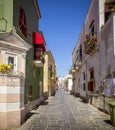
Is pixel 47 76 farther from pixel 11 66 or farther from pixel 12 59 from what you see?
A: pixel 11 66

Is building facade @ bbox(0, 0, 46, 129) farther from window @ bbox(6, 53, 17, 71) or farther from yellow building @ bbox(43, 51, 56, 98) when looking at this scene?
yellow building @ bbox(43, 51, 56, 98)

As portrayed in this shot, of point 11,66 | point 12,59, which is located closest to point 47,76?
point 12,59

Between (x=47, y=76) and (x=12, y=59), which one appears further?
(x=47, y=76)

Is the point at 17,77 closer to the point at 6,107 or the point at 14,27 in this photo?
the point at 6,107

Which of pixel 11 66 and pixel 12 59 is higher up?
pixel 12 59

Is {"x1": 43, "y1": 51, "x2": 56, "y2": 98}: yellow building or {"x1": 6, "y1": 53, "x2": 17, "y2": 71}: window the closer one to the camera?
{"x1": 6, "y1": 53, "x2": 17, "y2": 71}: window

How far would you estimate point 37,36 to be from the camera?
16.4 metres

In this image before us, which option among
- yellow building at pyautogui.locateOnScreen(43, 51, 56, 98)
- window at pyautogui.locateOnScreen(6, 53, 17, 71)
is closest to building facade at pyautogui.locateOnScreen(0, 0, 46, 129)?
window at pyautogui.locateOnScreen(6, 53, 17, 71)

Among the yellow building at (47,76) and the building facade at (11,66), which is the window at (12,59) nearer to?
the building facade at (11,66)

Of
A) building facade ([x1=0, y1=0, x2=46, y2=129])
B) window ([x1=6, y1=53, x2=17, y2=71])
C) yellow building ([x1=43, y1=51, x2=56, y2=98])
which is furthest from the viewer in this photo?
yellow building ([x1=43, y1=51, x2=56, y2=98])

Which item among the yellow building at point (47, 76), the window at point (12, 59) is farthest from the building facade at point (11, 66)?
the yellow building at point (47, 76)

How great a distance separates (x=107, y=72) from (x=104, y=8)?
219 inches

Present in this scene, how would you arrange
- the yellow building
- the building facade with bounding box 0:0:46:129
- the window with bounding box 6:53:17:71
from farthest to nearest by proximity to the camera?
the yellow building
the window with bounding box 6:53:17:71
the building facade with bounding box 0:0:46:129

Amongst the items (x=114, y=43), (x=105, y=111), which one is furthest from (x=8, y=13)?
(x=105, y=111)
